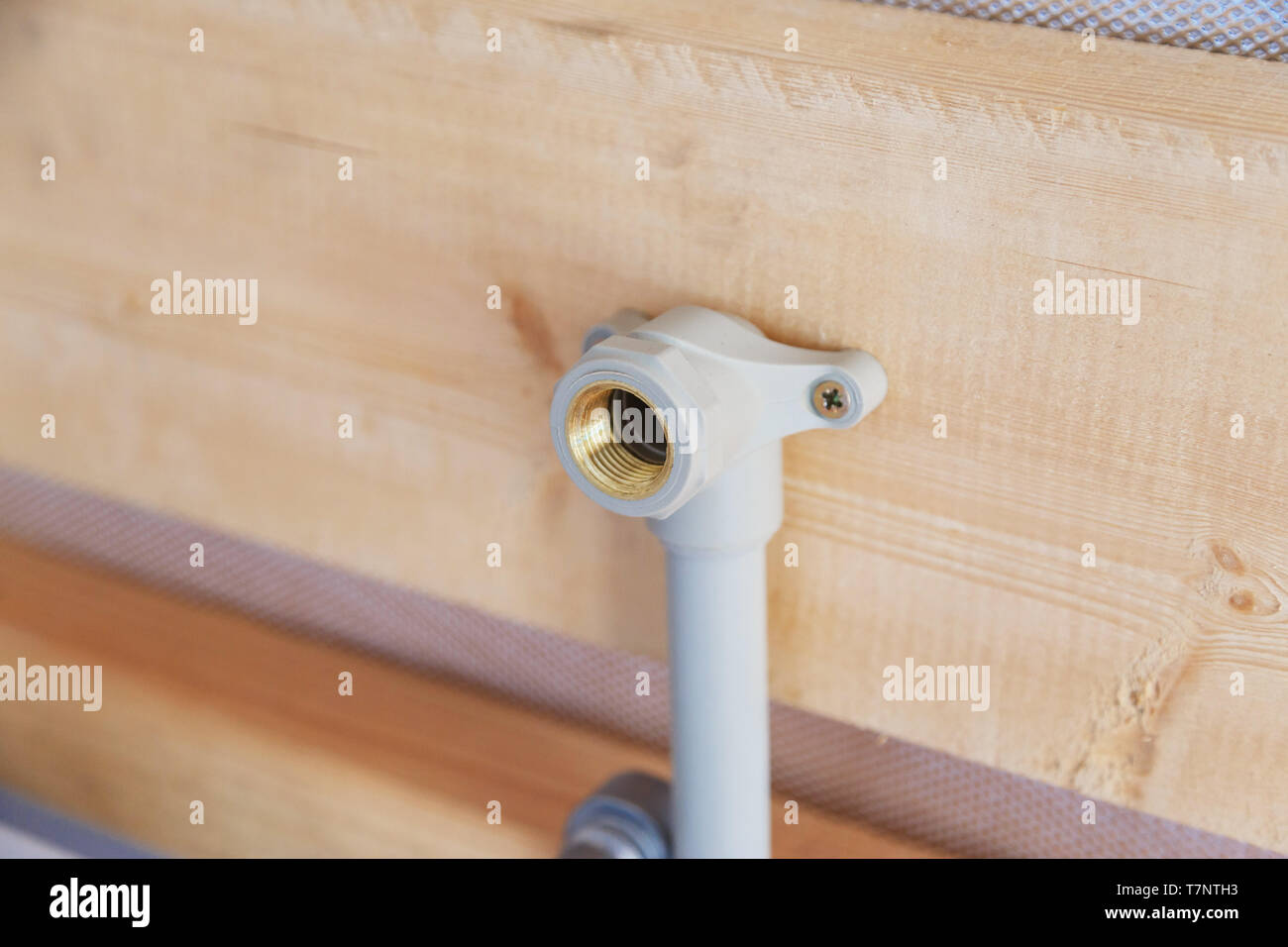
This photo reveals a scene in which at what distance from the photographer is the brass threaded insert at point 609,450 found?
279 mm

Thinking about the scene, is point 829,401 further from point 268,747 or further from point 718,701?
point 268,747

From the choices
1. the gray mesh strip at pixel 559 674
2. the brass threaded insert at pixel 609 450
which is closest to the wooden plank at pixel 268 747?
the gray mesh strip at pixel 559 674

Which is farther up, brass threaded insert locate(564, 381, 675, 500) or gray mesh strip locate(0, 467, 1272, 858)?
brass threaded insert locate(564, 381, 675, 500)

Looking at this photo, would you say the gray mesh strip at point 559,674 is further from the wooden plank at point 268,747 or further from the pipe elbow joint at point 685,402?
the pipe elbow joint at point 685,402

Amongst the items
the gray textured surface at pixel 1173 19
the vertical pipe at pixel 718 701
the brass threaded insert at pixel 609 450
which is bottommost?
A: the vertical pipe at pixel 718 701

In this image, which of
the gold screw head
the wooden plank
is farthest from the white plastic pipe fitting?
the wooden plank

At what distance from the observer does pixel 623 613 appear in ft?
1.24

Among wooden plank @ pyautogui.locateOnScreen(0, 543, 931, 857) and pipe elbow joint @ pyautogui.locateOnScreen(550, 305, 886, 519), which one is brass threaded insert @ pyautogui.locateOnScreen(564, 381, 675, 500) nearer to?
pipe elbow joint @ pyautogui.locateOnScreen(550, 305, 886, 519)

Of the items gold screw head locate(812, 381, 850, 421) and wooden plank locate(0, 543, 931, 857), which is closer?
gold screw head locate(812, 381, 850, 421)

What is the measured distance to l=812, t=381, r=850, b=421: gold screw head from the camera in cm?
29

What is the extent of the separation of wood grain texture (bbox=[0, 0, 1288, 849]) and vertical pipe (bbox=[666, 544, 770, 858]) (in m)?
0.03

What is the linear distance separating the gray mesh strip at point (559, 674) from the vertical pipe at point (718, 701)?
0.29 feet

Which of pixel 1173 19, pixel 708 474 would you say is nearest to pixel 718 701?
pixel 708 474
